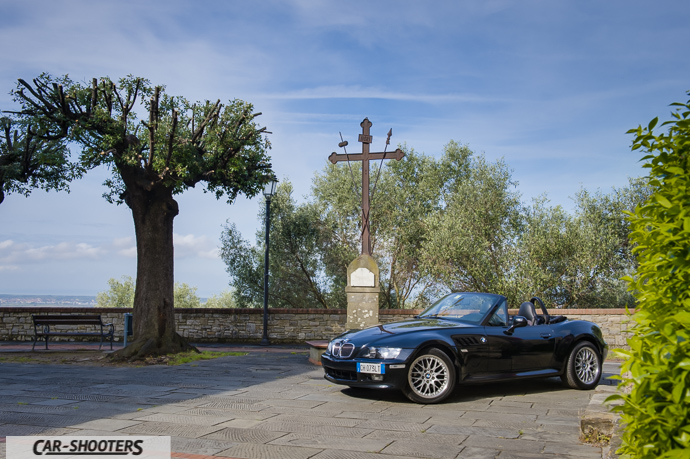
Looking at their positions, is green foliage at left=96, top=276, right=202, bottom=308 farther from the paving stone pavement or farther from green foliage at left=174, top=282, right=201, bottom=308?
the paving stone pavement

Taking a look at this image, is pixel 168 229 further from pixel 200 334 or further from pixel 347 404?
pixel 347 404

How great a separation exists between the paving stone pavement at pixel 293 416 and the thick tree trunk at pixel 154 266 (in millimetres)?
2955

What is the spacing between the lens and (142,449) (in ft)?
15.8

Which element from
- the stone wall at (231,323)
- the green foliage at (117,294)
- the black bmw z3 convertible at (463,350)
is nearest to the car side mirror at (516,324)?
→ the black bmw z3 convertible at (463,350)

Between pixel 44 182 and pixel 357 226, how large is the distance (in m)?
15.9

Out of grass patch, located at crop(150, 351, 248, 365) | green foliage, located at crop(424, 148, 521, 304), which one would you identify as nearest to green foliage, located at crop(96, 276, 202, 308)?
green foliage, located at crop(424, 148, 521, 304)

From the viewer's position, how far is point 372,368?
23.1 feet

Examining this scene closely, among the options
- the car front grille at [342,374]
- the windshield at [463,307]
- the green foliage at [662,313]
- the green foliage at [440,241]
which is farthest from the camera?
the green foliage at [440,241]

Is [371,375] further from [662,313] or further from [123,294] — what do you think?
[123,294]

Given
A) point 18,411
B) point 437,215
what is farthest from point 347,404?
point 437,215

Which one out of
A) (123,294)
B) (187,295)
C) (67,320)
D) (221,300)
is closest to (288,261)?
(67,320)

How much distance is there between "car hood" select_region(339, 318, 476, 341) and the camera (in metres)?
7.43

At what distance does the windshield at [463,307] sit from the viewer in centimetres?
805

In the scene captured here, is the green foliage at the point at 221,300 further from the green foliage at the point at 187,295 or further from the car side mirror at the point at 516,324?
the car side mirror at the point at 516,324
